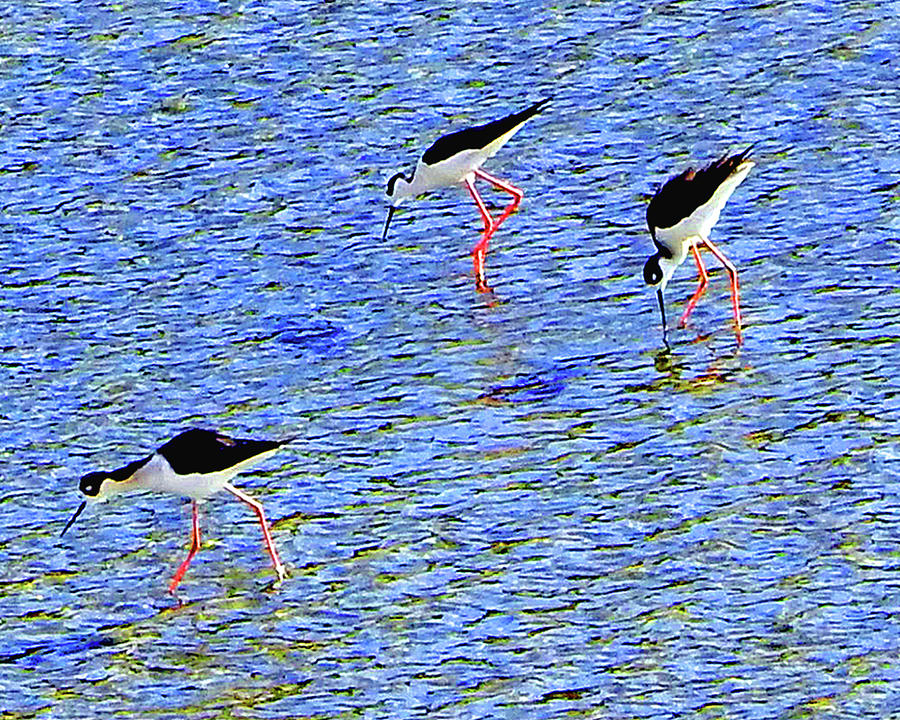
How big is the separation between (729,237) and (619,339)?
1.87 m

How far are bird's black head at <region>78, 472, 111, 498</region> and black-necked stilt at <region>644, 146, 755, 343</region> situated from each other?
4.35 metres

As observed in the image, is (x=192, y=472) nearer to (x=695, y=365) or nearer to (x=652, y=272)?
(x=695, y=365)

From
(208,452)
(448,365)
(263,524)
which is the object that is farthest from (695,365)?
(208,452)

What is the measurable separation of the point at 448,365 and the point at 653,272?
158 centimetres

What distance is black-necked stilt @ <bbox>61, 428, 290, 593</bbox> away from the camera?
12.7m

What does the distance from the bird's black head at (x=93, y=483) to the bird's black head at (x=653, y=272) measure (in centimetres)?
439

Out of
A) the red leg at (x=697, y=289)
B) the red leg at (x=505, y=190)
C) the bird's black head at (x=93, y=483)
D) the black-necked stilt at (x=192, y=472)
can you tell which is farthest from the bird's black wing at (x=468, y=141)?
the bird's black head at (x=93, y=483)

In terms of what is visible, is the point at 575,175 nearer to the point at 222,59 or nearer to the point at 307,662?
the point at 222,59

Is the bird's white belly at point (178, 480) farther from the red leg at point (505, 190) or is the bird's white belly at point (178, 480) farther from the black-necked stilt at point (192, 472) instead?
the red leg at point (505, 190)

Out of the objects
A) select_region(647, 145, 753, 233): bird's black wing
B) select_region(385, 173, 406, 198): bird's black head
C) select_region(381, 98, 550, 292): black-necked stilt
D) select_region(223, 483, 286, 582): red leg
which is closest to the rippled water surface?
select_region(223, 483, 286, 582): red leg

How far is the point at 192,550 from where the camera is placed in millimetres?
12805

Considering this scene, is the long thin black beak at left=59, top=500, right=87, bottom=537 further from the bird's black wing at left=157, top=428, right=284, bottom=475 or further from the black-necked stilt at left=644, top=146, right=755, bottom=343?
the black-necked stilt at left=644, top=146, right=755, bottom=343

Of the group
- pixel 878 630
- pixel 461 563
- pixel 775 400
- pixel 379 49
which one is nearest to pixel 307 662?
pixel 461 563

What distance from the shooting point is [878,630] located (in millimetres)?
11266
